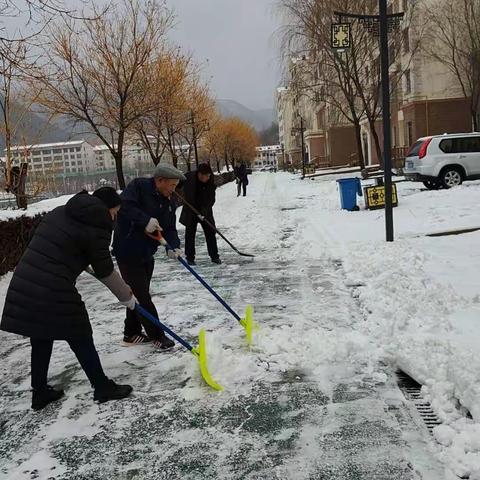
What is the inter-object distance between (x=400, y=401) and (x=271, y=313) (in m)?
2.21

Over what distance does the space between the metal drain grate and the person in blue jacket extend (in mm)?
2044

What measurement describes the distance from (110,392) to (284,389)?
1233 mm

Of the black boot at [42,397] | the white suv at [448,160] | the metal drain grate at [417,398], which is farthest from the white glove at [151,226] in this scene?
the white suv at [448,160]

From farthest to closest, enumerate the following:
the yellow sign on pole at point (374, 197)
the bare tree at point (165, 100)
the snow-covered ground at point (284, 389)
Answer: the bare tree at point (165, 100) → the yellow sign on pole at point (374, 197) → the snow-covered ground at point (284, 389)

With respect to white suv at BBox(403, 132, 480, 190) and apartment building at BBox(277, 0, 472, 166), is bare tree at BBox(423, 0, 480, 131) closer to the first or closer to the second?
apartment building at BBox(277, 0, 472, 166)

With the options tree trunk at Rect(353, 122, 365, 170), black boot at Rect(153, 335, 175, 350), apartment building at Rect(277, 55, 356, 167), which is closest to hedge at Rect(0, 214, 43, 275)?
black boot at Rect(153, 335, 175, 350)

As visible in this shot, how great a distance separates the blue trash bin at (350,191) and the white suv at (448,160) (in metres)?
2.79

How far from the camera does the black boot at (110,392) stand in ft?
12.1

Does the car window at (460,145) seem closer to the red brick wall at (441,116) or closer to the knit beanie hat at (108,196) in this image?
the knit beanie hat at (108,196)

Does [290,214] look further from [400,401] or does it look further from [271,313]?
[400,401]

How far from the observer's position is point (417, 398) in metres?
3.45

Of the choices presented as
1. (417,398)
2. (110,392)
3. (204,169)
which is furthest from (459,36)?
(110,392)

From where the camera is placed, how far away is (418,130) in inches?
1407

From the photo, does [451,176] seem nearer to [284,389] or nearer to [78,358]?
[284,389]
